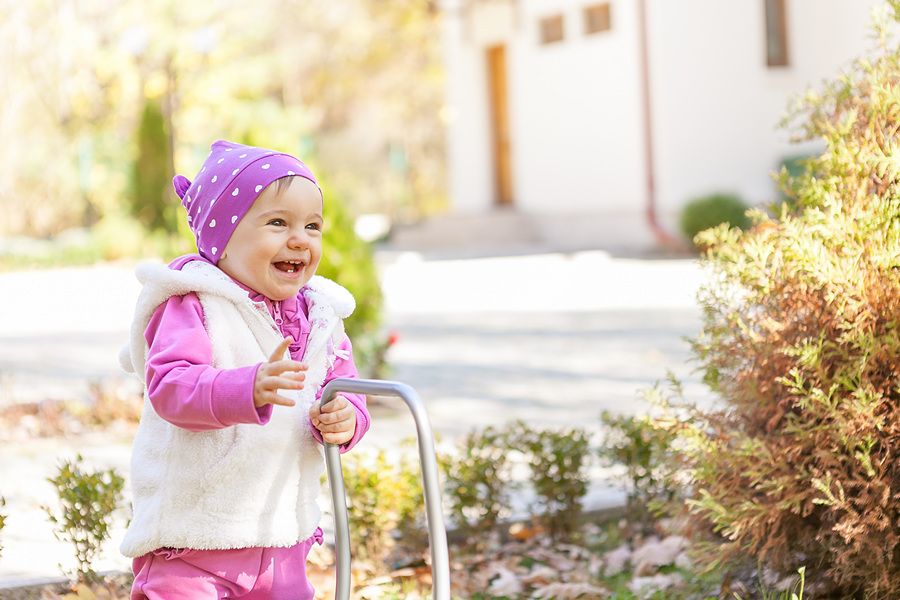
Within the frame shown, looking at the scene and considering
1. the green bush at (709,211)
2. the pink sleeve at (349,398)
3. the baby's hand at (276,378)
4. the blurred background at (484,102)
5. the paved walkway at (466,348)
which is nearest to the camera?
the baby's hand at (276,378)

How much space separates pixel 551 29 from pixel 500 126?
9.17 feet

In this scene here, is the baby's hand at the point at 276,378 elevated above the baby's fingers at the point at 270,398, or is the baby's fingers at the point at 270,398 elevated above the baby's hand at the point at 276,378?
the baby's hand at the point at 276,378

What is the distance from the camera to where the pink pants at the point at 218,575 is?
2.26 m

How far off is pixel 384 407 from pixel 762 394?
14.4 feet

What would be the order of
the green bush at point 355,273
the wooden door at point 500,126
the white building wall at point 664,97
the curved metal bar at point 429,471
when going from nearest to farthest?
the curved metal bar at point 429,471 → the green bush at point 355,273 → the white building wall at point 664,97 → the wooden door at point 500,126

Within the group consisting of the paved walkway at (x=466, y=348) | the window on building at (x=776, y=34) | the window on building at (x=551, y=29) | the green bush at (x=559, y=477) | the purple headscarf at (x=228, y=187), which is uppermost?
the window on building at (x=551, y=29)

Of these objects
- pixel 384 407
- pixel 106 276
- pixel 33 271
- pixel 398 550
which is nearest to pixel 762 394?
pixel 398 550

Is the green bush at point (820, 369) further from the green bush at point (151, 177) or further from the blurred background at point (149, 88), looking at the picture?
the green bush at point (151, 177)

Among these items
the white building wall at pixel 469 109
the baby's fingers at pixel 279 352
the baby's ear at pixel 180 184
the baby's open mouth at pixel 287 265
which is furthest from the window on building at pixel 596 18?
the baby's fingers at pixel 279 352

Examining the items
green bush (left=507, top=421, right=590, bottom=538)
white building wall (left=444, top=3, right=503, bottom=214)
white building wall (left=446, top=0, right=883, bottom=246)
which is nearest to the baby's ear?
green bush (left=507, top=421, right=590, bottom=538)

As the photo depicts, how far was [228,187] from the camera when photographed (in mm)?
2320

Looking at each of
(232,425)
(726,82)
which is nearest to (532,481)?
(232,425)

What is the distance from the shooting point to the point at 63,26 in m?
26.3

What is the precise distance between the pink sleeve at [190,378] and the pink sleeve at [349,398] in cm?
27
